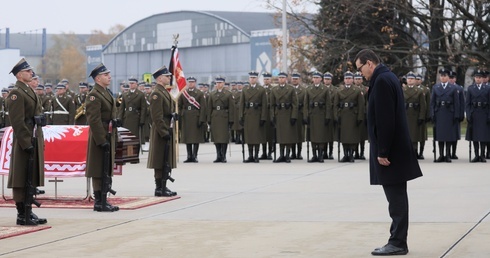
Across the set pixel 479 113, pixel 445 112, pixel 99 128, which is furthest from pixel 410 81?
pixel 99 128

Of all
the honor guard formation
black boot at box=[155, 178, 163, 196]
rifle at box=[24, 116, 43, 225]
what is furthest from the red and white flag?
rifle at box=[24, 116, 43, 225]

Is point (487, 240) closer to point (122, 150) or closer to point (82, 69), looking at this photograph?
point (122, 150)

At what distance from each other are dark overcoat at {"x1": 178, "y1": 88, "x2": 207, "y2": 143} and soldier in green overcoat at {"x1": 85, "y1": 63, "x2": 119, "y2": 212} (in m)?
10.9

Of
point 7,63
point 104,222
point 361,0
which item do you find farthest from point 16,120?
point 7,63

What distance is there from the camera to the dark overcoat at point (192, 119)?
25.9 meters

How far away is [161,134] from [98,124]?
200cm

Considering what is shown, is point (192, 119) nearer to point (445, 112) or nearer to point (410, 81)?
point (410, 81)

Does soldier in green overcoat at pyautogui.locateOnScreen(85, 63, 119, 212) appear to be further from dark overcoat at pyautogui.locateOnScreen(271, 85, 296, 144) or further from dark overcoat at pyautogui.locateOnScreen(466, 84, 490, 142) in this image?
dark overcoat at pyautogui.locateOnScreen(466, 84, 490, 142)

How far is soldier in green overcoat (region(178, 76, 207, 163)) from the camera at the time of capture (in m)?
25.7

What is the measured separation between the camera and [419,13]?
37281mm

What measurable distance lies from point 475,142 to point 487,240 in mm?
13397

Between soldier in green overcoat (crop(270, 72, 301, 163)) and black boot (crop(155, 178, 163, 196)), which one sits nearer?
black boot (crop(155, 178, 163, 196))

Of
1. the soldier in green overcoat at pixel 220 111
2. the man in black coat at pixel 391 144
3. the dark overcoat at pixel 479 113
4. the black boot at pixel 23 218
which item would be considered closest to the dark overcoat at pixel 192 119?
the soldier in green overcoat at pixel 220 111

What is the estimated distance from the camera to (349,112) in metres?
24.7
